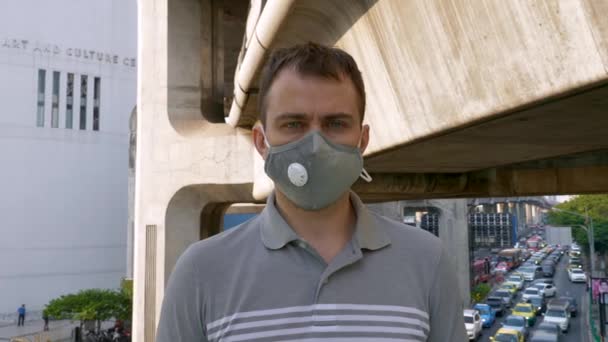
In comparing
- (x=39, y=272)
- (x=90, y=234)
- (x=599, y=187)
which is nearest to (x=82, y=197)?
(x=90, y=234)

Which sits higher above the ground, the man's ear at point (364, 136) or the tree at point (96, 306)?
the man's ear at point (364, 136)

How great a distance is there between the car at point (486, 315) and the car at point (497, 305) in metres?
1.22

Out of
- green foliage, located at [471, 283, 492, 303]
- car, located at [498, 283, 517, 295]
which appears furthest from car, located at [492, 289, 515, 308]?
car, located at [498, 283, 517, 295]

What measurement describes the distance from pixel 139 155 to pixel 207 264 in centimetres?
1441

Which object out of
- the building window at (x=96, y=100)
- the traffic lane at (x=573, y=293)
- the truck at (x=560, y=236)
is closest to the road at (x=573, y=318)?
the traffic lane at (x=573, y=293)

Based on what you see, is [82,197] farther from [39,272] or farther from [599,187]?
[599,187]

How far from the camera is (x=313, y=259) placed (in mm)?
2111

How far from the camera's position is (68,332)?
109 feet

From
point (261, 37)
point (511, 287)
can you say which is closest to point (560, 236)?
point (511, 287)

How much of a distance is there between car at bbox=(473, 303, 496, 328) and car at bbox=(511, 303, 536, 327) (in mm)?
1431

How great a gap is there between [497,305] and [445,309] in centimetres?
3833

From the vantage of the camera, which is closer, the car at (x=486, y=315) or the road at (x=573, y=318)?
the road at (x=573, y=318)

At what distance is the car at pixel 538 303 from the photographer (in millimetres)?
35375

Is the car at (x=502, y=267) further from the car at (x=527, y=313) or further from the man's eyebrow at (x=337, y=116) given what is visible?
the man's eyebrow at (x=337, y=116)
